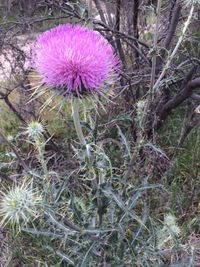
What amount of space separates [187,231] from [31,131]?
1.66m

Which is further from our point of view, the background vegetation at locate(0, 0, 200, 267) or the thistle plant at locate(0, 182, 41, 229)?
the background vegetation at locate(0, 0, 200, 267)

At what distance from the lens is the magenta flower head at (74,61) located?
223 cm

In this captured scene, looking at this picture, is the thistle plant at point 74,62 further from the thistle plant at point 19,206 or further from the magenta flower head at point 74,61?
the thistle plant at point 19,206

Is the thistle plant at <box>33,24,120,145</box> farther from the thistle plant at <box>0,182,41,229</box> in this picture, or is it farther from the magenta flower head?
the thistle plant at <box>0,182,41,229</box>

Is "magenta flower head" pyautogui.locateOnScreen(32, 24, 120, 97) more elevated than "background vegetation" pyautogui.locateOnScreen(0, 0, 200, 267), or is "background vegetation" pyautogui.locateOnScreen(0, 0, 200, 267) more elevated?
"magenta flower head" pyautogui.locateOnScreen(32, 24, 120, 97)

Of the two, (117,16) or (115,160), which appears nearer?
(115,160)

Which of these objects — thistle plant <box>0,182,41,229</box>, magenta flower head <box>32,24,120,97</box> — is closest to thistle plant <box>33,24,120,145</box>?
magenta flower head <box>32,24,120,97</box>

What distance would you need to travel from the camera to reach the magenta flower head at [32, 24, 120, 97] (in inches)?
87.7

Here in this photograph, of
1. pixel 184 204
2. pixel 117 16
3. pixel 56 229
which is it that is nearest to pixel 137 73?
pixel 117 16

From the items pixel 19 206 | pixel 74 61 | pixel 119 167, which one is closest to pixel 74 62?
pixel 74 61

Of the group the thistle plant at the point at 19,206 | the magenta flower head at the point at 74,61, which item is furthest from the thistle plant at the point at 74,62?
the thistle plant at the point at 19,206

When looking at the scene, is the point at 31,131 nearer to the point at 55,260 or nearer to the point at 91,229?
the point at 91,229

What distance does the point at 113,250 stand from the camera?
2879mm

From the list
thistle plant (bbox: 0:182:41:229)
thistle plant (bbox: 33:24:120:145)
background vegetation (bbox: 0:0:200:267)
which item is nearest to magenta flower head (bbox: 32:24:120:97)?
thistle plant (bbox: 33:24:120:145)
